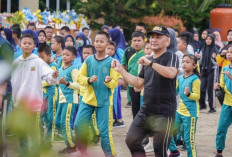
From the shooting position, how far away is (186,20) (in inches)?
847

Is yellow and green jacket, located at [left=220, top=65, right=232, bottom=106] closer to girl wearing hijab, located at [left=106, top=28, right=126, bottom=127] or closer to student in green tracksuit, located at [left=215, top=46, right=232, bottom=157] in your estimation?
student in green tracksuit, located at [left=215, top=46, right=232, bottom=157]

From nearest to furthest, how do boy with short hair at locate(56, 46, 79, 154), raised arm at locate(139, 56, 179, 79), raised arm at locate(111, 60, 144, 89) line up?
raised arm at locate(139, 56, 179, 79) → raised arm at locate(111, 60, 144, 89) → boy with short hair at locate(56, 46, 79, 154)

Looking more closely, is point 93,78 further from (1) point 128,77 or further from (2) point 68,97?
(2) point 68,97

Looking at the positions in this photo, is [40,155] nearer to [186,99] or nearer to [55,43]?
[186,99]

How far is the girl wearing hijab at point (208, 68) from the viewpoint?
11.5m

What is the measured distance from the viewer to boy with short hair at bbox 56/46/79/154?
21.6 feet

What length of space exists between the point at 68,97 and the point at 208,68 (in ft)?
18.5

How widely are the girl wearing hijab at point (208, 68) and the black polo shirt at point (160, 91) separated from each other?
6790mm

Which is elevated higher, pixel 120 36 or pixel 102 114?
pixel 120 36

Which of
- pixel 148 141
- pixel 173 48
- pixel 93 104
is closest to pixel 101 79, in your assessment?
pixel 93 104

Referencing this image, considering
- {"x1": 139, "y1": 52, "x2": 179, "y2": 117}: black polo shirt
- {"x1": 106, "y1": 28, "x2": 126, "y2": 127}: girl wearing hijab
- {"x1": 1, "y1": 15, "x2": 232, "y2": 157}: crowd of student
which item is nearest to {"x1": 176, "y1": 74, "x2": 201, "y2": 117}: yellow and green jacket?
{"x1": 1, "y1": 15, "x2": 232, "y2": 157}: crowd of student

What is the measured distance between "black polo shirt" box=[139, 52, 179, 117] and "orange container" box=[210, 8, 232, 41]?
48.5 ft

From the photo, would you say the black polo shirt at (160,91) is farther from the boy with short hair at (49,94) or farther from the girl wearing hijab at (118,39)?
the girl wearing hijab at (118,39)

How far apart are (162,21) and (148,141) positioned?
1200 centimetres
